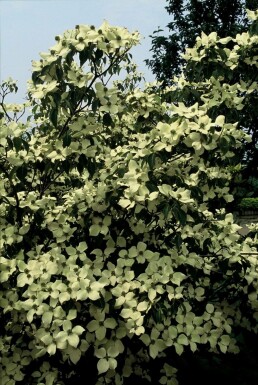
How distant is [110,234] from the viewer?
2730 millimetres

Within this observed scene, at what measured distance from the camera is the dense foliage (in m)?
2.47

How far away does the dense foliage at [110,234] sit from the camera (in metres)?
2.47

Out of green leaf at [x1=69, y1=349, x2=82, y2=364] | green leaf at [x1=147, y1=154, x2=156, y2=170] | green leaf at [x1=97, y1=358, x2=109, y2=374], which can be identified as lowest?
green leaf at [x1=97, y1=358, x2=109, y2=374]

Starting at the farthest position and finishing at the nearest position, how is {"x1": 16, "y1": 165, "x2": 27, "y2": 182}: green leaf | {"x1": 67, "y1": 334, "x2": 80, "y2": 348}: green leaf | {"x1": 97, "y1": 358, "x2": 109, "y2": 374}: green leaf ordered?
{"x1": 16, "y1": 165, "x2": 27, "y2": 182}: green leaf < {"x1": 97, "y1": 358, "x2": 109, "y2": 374}: green leaf < {"x1": 67, "y1": 334, "x2": 80, "y2": 348}: green leaf

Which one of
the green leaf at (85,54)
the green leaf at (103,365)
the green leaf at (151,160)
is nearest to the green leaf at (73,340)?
the green leaf at (103,365)

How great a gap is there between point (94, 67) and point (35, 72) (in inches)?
11.9

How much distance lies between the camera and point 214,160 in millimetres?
2988

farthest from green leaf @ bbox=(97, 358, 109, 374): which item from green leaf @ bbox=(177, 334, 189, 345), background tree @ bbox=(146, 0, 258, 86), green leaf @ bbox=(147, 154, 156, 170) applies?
background tree @ bbox=(146, 0, 258, 86)

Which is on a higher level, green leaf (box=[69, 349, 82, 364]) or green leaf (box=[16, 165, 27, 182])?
green leaf (box=[16, 165, 27, 182])

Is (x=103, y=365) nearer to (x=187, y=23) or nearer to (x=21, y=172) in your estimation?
(x=21, y=172)

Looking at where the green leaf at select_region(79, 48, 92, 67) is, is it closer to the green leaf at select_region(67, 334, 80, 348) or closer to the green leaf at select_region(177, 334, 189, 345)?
the green leaf at select_region(67, 334, 80, 348)

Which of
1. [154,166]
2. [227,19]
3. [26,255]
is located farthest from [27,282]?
[227,19]

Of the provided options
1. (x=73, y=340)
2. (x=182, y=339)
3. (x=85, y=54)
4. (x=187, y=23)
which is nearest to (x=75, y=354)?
(x=73, y=340)

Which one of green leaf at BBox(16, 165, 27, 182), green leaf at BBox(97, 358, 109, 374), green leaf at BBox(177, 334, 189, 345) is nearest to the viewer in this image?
green leaf at BBox(97, 358, 109, 374)
